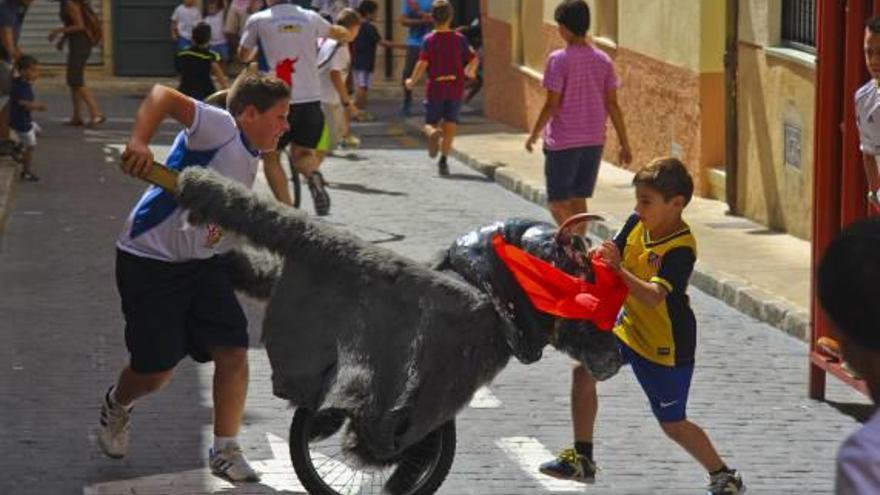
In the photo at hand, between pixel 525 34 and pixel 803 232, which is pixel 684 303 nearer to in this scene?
pixel 803 232

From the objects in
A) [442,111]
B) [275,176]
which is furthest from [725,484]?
[442,111]

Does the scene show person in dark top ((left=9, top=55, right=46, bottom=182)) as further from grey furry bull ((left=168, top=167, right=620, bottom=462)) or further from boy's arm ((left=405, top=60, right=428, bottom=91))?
grey furry bull ((left=168, top=167, right=620, bottom=462))

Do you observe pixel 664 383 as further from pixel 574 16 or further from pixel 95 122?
pixel 95 122

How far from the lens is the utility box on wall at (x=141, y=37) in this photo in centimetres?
3241

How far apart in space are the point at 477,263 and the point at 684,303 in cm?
81

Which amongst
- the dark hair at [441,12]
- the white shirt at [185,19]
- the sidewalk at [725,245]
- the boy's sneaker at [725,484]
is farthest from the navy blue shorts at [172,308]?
the white shirt at [185,19]

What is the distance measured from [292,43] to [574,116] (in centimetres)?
310

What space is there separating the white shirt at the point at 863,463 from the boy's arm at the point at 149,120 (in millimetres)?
4319

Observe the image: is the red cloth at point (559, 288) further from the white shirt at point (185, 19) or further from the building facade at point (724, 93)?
the white shirt at point (185, 19)

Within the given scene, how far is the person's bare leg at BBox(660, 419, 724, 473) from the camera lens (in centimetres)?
766

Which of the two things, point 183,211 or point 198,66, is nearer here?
point 183,211

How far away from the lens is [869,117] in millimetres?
9406

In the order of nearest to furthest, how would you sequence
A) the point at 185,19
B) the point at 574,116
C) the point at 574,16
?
the point at 574,16, the point at 574,116, the point at 185,19

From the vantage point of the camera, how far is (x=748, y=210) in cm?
1634
